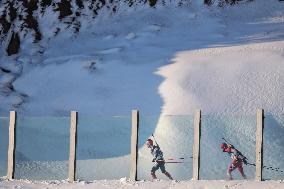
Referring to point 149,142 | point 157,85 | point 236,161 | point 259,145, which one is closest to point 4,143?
point 149,142

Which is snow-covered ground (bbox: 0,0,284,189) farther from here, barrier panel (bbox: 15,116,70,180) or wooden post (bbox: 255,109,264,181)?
wooden post (bbox: 255,109,264,181)

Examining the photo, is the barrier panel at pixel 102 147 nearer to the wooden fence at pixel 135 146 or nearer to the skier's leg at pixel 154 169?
the wooden fence at pixel 135 146

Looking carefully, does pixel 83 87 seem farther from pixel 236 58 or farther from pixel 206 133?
pixel 206 133

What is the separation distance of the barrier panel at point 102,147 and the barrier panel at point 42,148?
356 mm

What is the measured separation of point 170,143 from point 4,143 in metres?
3.88

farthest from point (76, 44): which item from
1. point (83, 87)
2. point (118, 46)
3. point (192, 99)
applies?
point (192, 99)

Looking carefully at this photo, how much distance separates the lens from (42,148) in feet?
39.2

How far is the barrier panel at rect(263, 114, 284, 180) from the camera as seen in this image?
10828 mm

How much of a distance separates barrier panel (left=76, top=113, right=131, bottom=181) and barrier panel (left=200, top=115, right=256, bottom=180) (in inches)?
65.1

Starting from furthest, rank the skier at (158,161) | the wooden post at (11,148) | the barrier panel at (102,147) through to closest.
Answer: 1. the wooden post at (11,148)
2. the barrier panel at (102,147)
3. the skier at (158,161)

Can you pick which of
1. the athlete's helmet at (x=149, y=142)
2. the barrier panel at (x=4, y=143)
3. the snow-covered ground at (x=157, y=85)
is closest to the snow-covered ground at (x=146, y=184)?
the snow-covered ground at (x=157, y=85)

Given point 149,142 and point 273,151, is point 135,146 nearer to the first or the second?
point 149,142

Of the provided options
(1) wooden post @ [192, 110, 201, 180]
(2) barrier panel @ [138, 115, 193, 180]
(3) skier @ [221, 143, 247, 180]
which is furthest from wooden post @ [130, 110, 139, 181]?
(3) skier @ [221, 143, 247, 180]

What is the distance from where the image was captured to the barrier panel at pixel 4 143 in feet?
39.2
